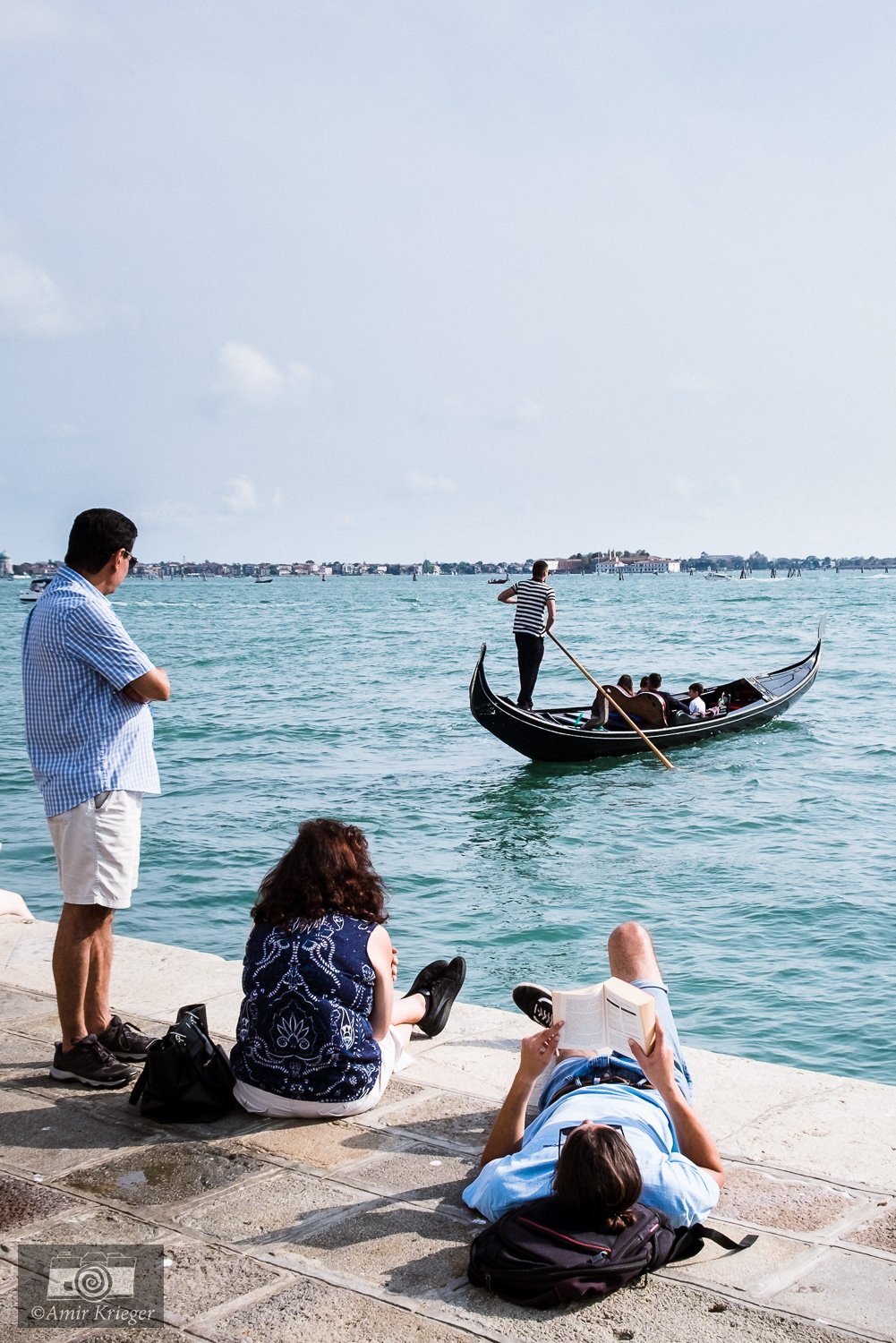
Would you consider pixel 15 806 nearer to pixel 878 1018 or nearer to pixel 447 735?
pixel 447 735

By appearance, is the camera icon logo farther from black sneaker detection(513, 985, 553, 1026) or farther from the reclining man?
black sneaker detection(513, 985, 553, 1026)

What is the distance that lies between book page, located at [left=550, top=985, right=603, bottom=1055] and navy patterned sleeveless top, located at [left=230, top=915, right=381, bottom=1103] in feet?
2.04

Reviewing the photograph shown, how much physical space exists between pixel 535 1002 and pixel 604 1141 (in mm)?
1158

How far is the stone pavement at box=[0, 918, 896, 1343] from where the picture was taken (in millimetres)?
2223

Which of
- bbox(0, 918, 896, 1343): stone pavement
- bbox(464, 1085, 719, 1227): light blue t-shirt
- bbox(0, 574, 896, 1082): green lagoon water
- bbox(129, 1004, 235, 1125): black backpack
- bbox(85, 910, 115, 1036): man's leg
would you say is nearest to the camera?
bbox(0, 918, 896, 1343): stone pavement

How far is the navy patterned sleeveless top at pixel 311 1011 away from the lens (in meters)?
3.10

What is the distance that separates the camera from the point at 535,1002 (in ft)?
11.5

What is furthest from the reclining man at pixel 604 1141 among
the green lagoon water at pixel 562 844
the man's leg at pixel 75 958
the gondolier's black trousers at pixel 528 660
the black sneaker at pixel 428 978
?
the gondolier's black trousers at pixel 528 660

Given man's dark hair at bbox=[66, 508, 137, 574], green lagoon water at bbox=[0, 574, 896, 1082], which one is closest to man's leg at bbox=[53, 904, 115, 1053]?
man's dark hair at bbox=[66, 508, 137, 574]

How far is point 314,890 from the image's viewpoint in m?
3.12

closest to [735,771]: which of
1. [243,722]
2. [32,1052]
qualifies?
[243,722]

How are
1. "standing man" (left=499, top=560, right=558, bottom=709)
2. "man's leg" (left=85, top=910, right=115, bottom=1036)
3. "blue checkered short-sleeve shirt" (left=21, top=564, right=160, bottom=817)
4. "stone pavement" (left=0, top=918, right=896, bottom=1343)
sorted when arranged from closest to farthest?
"stone pavement" (left=0, top=918, right=896, bottom=1343)
"blue checkered short-sleeve shirt" (left=21, top=564, right=160, bottom=817)
"man's leg" (left=85, top=910, right=115, bottom=1036)
"standing man" (left=499, top=560, right=558, bottom=709)

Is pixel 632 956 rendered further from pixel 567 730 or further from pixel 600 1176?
pixel 567 730

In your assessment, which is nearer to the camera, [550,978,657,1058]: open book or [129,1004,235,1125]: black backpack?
[550,978,657,1058]: open book
